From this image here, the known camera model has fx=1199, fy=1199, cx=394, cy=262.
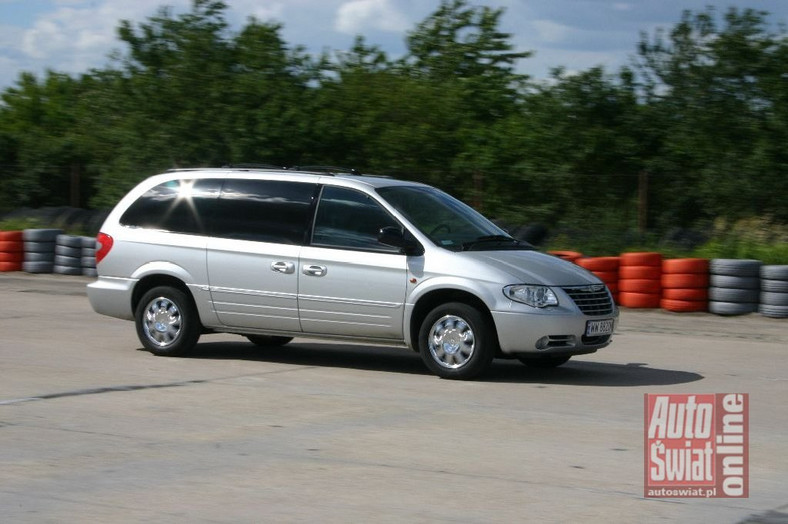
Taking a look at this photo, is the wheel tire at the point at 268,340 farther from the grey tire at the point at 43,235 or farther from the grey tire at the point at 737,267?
the grey tire at the point at 43,235

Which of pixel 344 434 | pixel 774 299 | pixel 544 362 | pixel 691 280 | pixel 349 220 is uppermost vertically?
pixel 349 220

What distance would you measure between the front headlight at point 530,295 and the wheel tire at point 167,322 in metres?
3.32

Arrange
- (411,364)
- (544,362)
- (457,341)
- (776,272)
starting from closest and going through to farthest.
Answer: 1. (457,341)
2. (544,362)
3. (411,364)
4. (776,272)

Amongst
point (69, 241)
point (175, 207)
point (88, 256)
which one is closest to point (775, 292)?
point (175, 207)

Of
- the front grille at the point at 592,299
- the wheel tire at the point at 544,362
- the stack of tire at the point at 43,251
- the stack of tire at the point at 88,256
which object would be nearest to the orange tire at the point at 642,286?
the wheel tire at the point at 544,362

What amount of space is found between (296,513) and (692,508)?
6.70 ft

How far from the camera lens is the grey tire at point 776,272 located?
16203 millimetres

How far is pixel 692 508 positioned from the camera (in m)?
6.20

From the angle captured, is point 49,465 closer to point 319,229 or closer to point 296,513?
point 296,513

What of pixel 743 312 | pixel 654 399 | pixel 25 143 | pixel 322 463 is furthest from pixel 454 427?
pixel 25 143

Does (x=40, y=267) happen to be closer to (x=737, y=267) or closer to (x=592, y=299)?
(x=737, y=267)

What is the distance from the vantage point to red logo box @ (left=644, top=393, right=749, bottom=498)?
6695 millimetres

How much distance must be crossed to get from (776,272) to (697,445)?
9.34 metres

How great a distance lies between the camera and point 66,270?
75.1 ft
